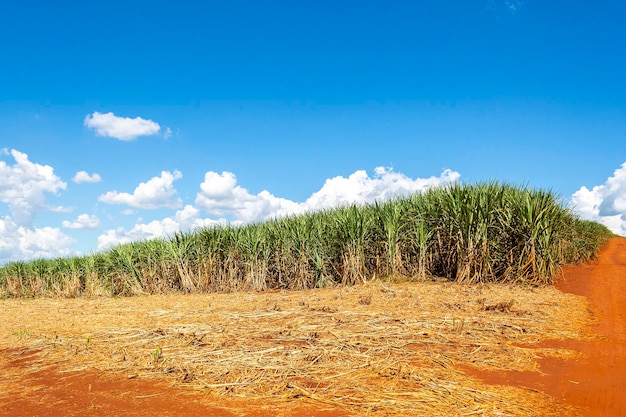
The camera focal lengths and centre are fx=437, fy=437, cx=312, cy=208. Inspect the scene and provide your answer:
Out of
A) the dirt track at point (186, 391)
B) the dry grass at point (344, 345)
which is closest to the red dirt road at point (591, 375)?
the dirt track at point (186, 391)

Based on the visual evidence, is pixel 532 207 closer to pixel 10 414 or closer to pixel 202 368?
pixel 202 368

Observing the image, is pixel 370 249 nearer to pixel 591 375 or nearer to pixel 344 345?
pixel 344 345

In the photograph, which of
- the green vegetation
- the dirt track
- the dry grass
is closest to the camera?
the dirt track

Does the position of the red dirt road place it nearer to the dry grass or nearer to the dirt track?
the dirt track

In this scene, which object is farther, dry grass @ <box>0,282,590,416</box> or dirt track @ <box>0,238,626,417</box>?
dry grass @ <box>0,282,590,416</box>

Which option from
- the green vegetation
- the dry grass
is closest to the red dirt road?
the dry grass

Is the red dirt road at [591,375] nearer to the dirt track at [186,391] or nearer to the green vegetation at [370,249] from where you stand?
the dirt track at [186,391]

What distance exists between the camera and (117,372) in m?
4.73

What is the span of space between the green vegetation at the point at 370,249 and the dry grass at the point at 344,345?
5.50 ft

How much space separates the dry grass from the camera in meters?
3.70

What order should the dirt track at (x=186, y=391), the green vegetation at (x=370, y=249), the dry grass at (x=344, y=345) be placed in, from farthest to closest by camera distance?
the green vegetation at (x=370, y=249) < the dry grass at (x=344, y=345) < the dirt track at (x=186, y=391)

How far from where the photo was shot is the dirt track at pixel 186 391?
3.55 metres

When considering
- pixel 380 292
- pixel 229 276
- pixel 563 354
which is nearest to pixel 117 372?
pixel 563 354

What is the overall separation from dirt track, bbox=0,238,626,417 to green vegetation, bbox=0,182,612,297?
16.0 ft
